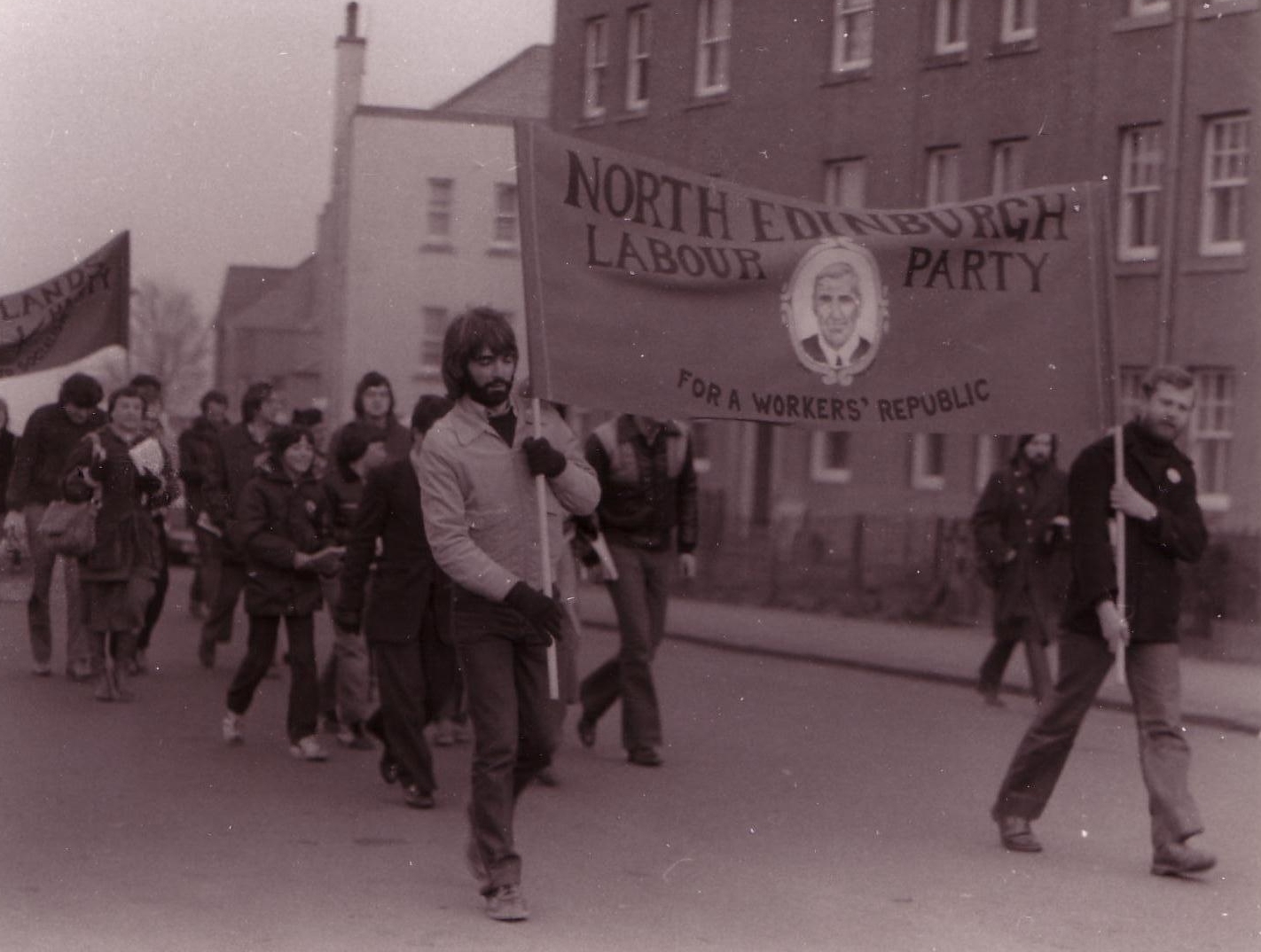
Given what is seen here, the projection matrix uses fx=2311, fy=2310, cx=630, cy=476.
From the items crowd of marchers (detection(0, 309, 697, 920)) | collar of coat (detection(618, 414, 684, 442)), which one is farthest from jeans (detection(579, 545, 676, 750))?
collar of coat (detection(618, 414, 684, 442))

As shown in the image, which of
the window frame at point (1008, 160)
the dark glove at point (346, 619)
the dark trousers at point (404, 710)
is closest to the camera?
the dark trousers at point (404, 710)

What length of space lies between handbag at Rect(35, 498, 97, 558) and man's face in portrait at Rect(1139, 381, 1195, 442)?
6565 mm

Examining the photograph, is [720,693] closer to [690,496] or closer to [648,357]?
[690,496]

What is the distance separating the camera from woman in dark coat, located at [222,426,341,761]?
1065 cm

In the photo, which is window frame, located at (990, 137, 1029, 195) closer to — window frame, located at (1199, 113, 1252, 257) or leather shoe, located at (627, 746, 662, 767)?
window frame, located at (1199, 113, 1252, 257)

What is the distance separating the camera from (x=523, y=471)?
288 inches

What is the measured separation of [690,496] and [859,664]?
7386mm

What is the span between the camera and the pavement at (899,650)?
16.2 m

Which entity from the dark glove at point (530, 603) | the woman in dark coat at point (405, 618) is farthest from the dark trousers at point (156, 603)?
the dark glove at point (530, 603)

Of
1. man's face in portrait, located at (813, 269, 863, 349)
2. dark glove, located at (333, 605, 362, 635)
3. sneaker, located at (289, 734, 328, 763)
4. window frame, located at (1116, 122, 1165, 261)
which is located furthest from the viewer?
window frame, located at (1116, 122, 1165, 261)

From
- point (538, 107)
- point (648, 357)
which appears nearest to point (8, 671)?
point (648, 357)

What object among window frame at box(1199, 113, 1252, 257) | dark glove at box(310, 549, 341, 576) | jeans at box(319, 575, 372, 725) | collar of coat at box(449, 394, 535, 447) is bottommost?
jeans at box(319, 575, 372, 725)

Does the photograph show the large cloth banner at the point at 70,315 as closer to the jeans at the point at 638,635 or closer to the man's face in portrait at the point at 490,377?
the jeans at the point at 638,635

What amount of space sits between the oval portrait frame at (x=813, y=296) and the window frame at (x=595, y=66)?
2018 centimetres
